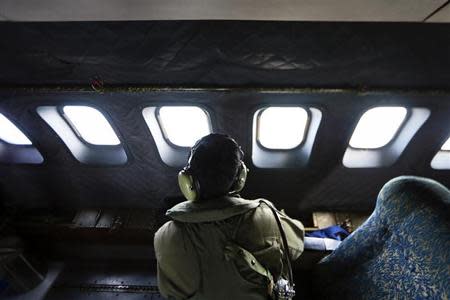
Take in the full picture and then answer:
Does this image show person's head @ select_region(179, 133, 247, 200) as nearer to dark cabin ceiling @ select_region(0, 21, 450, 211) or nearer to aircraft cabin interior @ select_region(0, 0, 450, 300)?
aircraft cabin interior @ select_region(0, 0, 450, 300)

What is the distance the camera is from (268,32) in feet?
5.16

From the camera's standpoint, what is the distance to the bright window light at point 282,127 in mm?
2473

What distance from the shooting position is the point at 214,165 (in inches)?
47.0

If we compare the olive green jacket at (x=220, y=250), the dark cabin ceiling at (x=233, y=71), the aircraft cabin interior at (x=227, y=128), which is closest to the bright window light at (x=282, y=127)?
the aircraft cabin interior at (x=227, y=128)

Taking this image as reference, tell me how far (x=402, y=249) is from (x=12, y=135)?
12.9 feet

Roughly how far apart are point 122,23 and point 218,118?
41.8 inches

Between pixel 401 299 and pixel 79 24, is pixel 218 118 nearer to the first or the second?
pixel 79 24

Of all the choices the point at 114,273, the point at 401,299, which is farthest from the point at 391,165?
the point at 114,273

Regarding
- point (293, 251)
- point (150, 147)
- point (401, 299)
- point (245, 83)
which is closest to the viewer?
point (401, 299)

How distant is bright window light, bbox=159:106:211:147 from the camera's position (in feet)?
8.16

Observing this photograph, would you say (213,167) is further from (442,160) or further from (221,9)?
(442,160)

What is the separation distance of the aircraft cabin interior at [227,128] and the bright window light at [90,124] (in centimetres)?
2

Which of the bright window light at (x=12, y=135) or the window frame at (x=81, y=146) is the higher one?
the bright window light at (x=12, y=135)

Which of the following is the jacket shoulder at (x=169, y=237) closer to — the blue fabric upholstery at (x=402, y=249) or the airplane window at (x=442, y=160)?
the blue fabric upholstery at (x=402, y=249)
